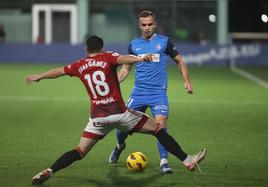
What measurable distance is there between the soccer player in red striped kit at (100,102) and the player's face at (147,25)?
134 cm

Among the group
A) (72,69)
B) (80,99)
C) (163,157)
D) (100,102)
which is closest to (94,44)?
(72,69)

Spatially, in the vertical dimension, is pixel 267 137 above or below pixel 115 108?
below

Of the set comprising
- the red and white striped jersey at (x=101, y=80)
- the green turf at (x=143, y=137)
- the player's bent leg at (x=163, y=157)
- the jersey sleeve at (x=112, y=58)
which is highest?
the jersey sleeve at (x=112, y=58)

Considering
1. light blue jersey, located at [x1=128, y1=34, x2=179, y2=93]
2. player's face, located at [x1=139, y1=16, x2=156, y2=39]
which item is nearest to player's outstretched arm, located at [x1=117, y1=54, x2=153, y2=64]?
player's face, located at [x1=139, y1=16, x2=156, y2=39]

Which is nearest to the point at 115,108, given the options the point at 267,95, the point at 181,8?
the point at 267,95

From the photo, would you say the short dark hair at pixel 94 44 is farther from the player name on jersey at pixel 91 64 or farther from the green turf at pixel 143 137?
the green turf at pixel 143 137

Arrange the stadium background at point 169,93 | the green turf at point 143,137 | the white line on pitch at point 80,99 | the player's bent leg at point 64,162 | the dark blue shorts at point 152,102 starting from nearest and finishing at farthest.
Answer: the player's bent leg at point 64,162 < the green turf at point 143,137 < the stadium background at point 169,93 < the dark blue shorts at point 152,102 < the white line on pitch at point 80,99

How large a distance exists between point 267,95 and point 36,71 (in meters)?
11.1

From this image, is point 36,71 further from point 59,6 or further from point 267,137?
point 267,137

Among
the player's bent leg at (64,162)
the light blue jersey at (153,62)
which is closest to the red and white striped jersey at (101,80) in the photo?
the player's bent leg at (64,162)

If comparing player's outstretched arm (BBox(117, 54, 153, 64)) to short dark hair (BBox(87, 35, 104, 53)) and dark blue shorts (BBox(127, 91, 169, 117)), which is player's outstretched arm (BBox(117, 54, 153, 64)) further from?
dark blue shorts (BBox(127, 91, 169, 117))

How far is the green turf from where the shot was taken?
30.2 ft

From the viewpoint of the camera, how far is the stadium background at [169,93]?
31.7 feet

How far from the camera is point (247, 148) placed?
11.5m
